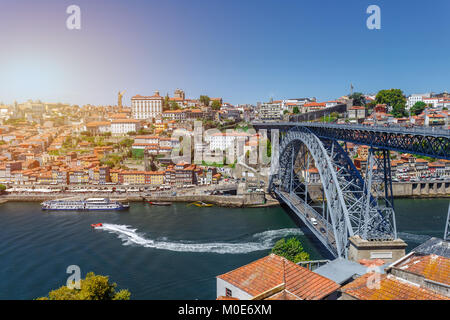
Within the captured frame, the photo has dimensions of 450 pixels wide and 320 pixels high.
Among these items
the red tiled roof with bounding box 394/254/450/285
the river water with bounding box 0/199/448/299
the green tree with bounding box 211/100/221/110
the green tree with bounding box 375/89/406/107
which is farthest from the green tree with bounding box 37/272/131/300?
the green tree with bounding box 211/100/221/110

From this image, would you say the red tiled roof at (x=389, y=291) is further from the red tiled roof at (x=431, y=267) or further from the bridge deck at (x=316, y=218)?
the bridge deck at (x=316, y=218)

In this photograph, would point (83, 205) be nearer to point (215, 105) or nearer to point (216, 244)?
point (216, 244)

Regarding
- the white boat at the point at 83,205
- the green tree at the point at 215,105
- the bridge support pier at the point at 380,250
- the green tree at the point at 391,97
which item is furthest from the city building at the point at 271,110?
the bridge support pier at the point at 380,250

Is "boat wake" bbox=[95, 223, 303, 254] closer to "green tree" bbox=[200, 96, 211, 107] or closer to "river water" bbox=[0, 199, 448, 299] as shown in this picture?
"river water" bbox=[0, 199, 448, 299]

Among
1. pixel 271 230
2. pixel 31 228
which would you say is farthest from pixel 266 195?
pixel 31 228

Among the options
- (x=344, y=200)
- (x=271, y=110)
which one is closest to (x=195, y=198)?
(x=344, y=200)
